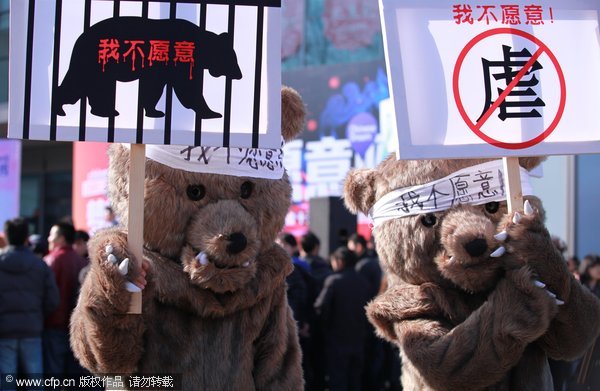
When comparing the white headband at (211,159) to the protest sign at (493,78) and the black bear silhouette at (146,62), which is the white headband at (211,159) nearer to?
the black bear silhouette at (146,62)

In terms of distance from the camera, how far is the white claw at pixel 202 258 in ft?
13.3

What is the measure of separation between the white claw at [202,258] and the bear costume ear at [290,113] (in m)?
0.91

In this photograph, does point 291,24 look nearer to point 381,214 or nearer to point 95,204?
point 95,204

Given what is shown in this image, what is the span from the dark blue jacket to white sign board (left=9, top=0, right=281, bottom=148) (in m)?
4.03

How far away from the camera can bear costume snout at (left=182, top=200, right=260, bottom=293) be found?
4070 mm

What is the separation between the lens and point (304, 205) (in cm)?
1355

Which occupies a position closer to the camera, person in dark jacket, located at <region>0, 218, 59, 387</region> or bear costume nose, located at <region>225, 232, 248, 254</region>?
bear costume nose, located at <region>225, 232, 248, 254</region>

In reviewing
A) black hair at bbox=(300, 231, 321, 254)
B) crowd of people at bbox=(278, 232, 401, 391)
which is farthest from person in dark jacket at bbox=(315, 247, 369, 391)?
black hair at bbox=(300, 231, 321, 254)

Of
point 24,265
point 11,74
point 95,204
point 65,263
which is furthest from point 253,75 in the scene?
point 95,204

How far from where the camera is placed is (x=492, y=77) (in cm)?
395

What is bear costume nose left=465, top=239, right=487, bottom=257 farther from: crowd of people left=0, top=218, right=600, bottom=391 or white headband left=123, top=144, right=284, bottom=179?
crowd of people left=0, top=218, right=600, bottom=391

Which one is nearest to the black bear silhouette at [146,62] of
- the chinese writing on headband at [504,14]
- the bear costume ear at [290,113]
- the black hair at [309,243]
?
the bear costume ear at [290,113]

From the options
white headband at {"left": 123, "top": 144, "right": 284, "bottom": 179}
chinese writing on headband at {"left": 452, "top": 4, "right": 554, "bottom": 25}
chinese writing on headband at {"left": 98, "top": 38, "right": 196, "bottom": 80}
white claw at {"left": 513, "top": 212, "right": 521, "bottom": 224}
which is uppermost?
chinese writing on headband at {"left": 452, "top": 4, "right": 554, "bottom": 25}

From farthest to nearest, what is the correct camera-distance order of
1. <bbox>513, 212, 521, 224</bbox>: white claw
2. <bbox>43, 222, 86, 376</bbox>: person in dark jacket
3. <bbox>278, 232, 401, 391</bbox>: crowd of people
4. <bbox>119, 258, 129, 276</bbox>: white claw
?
1. <bbox>278, 232, 401, 391</bbox>: crowd of people
2. <bbox>43, 222, 86, 376</bbox>: person in dark jacket
3. <bbox>513, 212, 521, 224</bbox>: white claw
4. <bbox>119, 258, 129, 276</bbox>: white claw
